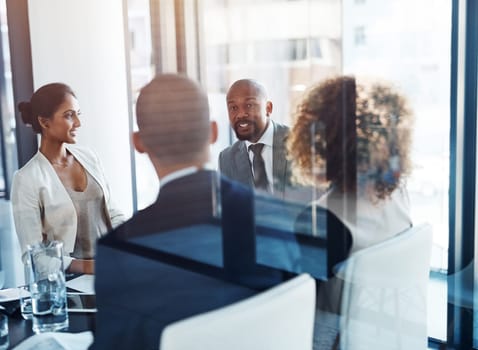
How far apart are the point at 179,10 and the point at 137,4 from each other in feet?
0.31

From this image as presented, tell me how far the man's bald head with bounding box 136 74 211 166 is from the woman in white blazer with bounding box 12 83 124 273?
15 cm

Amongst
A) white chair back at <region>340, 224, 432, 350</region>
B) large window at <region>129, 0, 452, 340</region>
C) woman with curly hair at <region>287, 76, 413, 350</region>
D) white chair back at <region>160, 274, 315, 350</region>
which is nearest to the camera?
white chair back at <region>160, 274, 315, 350</region>

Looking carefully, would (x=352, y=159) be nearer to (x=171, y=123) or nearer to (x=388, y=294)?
(x=388, y=294)

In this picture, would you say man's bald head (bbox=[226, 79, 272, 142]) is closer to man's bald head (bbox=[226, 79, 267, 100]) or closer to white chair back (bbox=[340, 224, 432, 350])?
man's bald head (bbox=[226, 79, 267, 100])

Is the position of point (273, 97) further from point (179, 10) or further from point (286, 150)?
point (179, 10)

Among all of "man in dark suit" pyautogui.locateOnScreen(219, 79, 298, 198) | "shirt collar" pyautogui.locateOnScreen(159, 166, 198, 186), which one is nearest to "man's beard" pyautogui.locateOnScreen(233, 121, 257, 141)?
"man in dark suit" pyautogui.locateOnScreen(219, 79, 298, 198)

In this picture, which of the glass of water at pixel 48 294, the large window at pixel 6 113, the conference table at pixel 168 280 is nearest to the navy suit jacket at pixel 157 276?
the conference table at pixel 168 280

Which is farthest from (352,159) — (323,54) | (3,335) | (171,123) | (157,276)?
(3,335)

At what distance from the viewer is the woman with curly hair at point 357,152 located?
1.52 m

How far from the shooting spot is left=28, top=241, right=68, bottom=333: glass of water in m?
1.09

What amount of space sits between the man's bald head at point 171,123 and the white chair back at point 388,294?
1.64 feet

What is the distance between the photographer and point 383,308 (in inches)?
63.1

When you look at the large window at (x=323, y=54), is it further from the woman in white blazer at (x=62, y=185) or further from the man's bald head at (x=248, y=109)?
the woman in white blazer at (x=62, y=185)

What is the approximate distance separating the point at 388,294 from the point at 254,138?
0.58 meters
